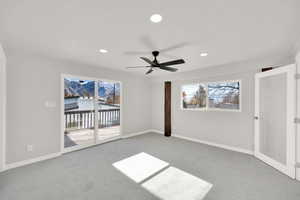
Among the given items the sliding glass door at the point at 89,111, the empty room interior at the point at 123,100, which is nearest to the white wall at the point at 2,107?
the empty room interior at the point at 123,100

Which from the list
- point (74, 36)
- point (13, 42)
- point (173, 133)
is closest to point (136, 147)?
point (173, 133)

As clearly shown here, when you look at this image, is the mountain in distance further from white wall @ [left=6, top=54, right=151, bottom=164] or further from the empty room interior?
white wall @ [left=6, top=54, right=151, bottom=164]

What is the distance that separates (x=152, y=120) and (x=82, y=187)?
155 inches

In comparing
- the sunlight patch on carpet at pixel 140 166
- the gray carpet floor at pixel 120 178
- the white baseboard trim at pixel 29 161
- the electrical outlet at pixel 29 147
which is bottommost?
the sunlight patch on carpet at pixel 140 166

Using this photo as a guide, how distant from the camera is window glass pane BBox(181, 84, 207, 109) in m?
4.34

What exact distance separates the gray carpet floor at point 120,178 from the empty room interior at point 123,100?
2 centimetres

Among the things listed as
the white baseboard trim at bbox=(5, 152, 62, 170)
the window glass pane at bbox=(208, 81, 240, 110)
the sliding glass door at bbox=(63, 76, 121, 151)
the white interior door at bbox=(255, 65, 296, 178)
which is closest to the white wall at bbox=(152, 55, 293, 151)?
the window glass pane at bbox=(208, 81, 240, 110)

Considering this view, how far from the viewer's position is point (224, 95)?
153 inches

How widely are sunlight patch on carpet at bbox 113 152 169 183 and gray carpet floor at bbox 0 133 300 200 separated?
137 millimetres

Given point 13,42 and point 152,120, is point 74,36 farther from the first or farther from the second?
point 152,120

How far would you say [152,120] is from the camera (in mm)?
5797

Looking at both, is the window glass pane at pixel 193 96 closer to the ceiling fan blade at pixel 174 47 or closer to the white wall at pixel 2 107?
the ceiling fan blade at pixel 174 47

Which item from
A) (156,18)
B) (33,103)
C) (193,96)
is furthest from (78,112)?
(193,96)

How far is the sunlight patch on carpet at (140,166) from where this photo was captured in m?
2.41
